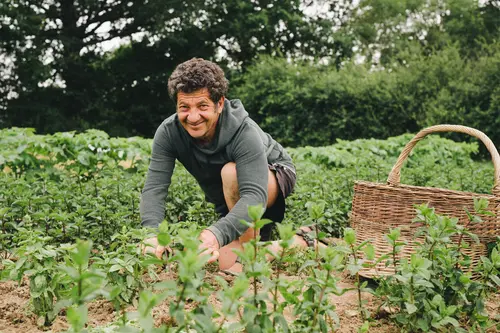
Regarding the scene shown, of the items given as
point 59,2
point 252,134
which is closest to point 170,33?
point 59,2

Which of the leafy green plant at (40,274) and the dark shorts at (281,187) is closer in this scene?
the leafy green plant at (40,274)

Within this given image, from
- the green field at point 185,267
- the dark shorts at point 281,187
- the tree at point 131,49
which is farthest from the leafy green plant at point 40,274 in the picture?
the tree at point 131,49

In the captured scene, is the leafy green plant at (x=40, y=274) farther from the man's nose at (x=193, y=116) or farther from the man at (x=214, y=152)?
the man's nose at (x=193, y=116)

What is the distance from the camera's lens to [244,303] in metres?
1.40

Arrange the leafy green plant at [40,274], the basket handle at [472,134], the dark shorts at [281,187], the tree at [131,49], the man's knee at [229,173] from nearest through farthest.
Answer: the leafy green plant at [40,274] → the basket handle at [472,134] → the man's knee at [229,173] → the dark shorts at [281,187] → the tree at [131,49]

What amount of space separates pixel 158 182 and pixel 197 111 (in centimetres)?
51

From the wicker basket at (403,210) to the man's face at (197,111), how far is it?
0.93 metres

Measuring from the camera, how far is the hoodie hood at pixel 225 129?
3006 millimetres

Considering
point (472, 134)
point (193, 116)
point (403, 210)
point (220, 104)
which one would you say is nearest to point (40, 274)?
point (193, 116)

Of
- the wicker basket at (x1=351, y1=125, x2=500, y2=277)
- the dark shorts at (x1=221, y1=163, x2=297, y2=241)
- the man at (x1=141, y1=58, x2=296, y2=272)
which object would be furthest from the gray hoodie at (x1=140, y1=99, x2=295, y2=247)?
the wicker basket at (x1=351, y1=125, x2=500, y2=277)

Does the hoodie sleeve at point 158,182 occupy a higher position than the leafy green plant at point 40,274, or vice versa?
the hoodie sleeve at point 158,182

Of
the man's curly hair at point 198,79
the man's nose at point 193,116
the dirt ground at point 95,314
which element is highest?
the man's curly hair at point 198,79

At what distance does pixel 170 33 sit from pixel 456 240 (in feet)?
59.7

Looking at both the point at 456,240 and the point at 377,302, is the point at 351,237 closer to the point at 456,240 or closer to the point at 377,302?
the point at 377,302
